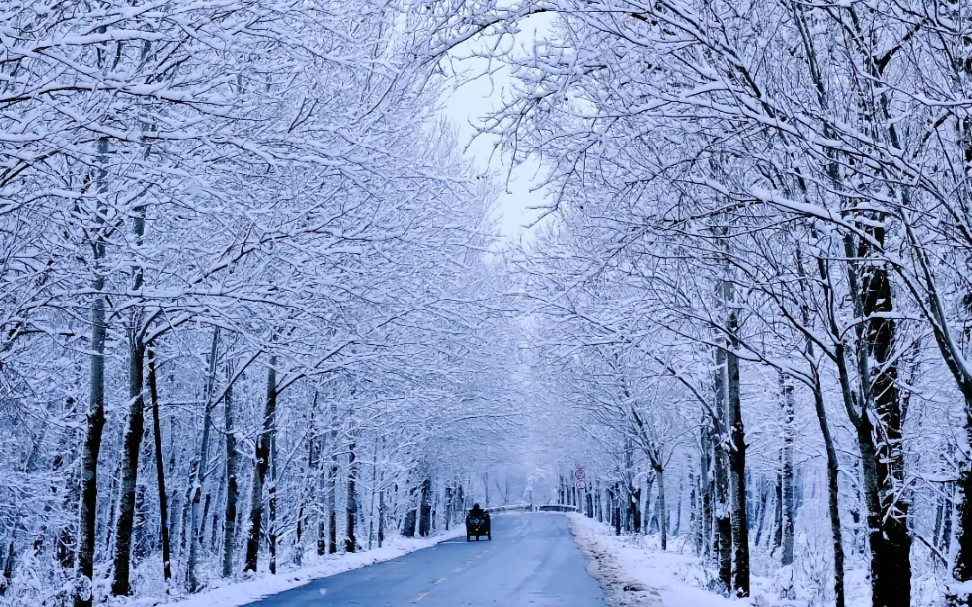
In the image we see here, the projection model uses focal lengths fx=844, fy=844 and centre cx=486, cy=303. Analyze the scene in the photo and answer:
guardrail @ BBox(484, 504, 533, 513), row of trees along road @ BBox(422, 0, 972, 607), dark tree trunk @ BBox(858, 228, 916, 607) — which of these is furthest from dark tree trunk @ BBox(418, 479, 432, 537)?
guardrail @ BBox(484, 504, 533, 513)

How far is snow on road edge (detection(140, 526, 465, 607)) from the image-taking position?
13.7 m

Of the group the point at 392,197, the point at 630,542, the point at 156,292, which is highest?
the point at 392,197

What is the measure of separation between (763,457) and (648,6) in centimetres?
3463

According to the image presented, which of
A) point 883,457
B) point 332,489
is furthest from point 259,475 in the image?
point 883,457

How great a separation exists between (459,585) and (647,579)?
376 centimetres

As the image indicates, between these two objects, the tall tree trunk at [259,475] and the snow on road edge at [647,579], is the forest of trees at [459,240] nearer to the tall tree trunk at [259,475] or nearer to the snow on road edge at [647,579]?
the tall tree trunk at [259,475]

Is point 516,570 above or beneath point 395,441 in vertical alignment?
beneath

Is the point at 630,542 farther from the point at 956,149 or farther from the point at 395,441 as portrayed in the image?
the point at 956,149

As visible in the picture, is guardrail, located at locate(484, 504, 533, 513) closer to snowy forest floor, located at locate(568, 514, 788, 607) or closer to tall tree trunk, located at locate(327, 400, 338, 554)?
tall tree trunk, located at locate(327, 400, 338, 554)

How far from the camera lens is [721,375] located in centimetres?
1709

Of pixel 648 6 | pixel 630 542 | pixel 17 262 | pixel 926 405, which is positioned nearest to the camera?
pixel 648 6

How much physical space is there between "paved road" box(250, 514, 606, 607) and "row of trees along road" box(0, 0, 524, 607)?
2.45 metres

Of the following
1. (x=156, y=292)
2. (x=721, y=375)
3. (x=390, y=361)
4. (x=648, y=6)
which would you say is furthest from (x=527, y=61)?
(x=390, y=361)

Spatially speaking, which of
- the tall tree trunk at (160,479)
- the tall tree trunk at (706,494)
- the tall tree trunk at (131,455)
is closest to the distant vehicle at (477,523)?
the tall tree trunk at (706,494)
